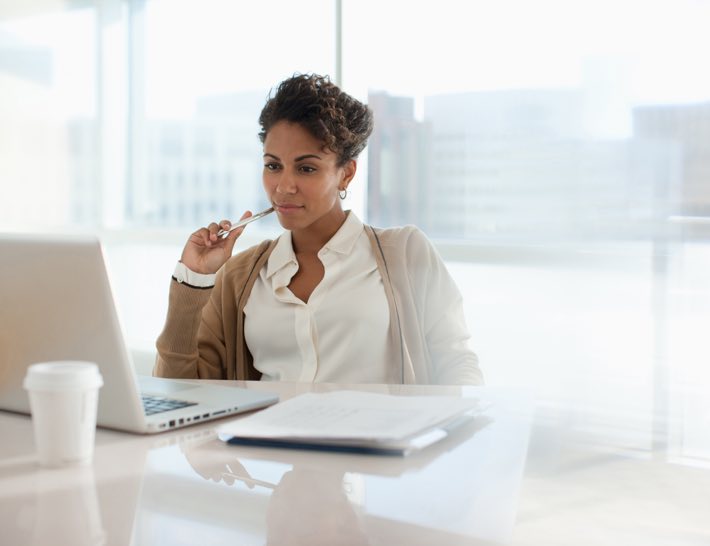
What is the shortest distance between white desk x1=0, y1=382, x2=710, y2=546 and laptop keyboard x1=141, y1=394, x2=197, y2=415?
0.24 feet

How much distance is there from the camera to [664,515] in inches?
32.4

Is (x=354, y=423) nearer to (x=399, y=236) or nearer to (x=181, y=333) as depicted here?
(x=181, y=333)

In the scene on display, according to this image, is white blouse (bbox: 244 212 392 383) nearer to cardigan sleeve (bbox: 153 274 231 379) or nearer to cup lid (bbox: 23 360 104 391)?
cardigan sleeve (bbox: 153 274 231 379)

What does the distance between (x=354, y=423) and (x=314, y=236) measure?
3.36 feet

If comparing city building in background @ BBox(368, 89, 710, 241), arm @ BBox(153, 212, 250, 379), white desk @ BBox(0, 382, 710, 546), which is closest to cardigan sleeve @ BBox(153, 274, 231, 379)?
arm @ BBox(153, 212, 250, 379)

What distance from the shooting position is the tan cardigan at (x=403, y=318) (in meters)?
1.78

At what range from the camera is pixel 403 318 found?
70.5 inches

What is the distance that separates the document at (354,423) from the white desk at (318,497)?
2 cm

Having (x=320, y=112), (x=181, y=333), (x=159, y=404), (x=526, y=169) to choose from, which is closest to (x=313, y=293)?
(x=181, y=333)

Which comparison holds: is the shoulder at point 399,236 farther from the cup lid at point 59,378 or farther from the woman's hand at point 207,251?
the cup lid at point 59,378

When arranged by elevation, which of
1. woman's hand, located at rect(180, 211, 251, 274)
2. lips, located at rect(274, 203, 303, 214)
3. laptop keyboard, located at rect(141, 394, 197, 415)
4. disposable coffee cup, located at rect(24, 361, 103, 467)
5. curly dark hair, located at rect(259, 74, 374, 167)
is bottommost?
laptop keyboard, located at rect(141, 394, 197, 415)

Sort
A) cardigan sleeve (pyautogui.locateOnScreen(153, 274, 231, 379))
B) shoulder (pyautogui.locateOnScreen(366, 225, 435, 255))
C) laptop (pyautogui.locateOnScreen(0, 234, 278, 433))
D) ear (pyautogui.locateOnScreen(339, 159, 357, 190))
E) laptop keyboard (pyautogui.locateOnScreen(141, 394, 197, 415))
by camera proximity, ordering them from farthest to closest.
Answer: ear (pyautogui.locateOnScreen(339, 159, 357, 190)), shoulder (pyautogui.locateOnScreen(366, 225, 435, 255)), cardigan sleeve (pyautogui.locateOnScreen(153, 274, 231, 379)), laptop keyboard (pyautogui.locateOnScreen(141, 394, 197, 415)), laptop (pyautogui.locateOnScreen(0, 234, 278, 433))

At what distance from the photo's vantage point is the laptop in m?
0.93

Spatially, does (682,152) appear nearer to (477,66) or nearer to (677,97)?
(677,97)
